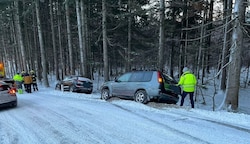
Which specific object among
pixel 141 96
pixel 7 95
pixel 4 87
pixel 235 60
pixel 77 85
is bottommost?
pixel 77 85

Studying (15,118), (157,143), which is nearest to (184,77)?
(157,143)

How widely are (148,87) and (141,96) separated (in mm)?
627

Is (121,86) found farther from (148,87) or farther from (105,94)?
(148,87)

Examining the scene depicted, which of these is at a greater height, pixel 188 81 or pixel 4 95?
pixel 188 81

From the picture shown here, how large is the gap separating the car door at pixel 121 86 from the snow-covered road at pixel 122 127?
3.06 m

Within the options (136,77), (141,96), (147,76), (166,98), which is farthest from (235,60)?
(136,77)

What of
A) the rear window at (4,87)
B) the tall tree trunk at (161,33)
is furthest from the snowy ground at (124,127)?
the tall tree trunk at (161,33)

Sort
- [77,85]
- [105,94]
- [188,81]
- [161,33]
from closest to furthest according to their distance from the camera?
[188,81] < [105,94] < [161,33] < [77,85]

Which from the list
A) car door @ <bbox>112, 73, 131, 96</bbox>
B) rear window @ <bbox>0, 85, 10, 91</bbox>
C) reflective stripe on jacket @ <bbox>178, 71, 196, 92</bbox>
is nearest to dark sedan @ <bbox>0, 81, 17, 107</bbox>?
rear window @ <bbox>0, 85, 10, 91</bbox>

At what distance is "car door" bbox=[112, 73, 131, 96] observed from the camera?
11.0 m

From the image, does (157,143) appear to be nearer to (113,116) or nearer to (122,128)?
(122,128)

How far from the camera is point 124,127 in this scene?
5766 millimetres

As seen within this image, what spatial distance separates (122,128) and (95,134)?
80 cm

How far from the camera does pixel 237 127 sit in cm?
559
